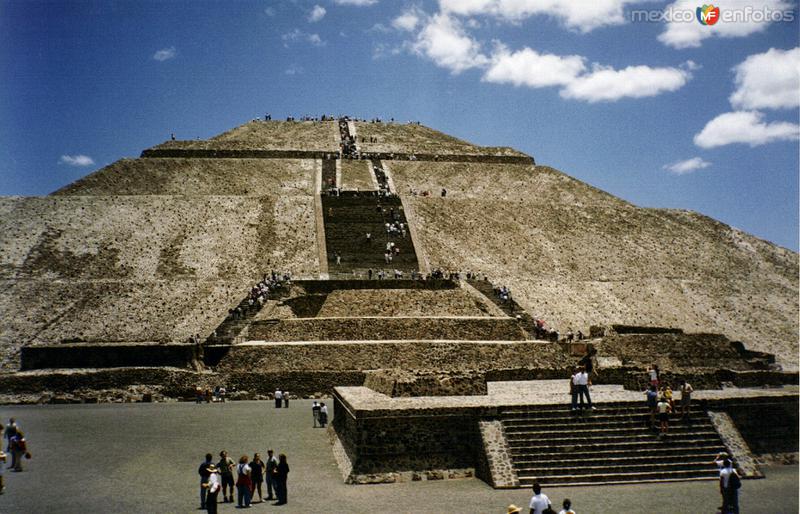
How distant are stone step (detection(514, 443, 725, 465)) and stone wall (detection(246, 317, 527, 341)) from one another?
1358 centimetres

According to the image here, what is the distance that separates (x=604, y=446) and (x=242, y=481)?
5899 millimetres

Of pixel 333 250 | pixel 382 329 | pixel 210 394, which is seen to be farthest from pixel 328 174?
pixel 210 394

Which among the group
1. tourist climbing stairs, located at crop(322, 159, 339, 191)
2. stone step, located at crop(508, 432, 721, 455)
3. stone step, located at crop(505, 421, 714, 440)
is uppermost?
tourist climbing stairs, located at crop(322, 159, 339, 191)

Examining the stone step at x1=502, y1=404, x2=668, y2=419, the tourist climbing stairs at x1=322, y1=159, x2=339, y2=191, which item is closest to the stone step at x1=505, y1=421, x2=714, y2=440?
the stone step at x1=502, y1=404, x2=668, y2=419

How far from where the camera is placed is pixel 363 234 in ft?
137

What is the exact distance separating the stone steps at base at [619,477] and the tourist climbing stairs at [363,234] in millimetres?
24501

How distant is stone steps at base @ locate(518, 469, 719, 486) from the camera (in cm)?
1205

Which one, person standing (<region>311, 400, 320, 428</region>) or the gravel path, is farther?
person standing (<region>311, 400, 320, 428</region>)

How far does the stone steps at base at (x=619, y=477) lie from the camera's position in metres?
12.0

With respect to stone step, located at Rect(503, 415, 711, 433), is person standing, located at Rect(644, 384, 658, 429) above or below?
above

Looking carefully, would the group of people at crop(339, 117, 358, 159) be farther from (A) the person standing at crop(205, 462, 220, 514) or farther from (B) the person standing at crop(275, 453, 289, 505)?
(A) the person standing at crop(205, 462, 220, 514)

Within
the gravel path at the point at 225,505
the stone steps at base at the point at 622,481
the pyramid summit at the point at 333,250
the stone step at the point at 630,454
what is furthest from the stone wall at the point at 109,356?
the stone steps at base at the point at 622,481

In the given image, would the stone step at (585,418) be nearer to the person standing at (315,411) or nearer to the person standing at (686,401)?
the person standing at (686,401)

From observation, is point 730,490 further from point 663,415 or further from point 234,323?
point 234,323
